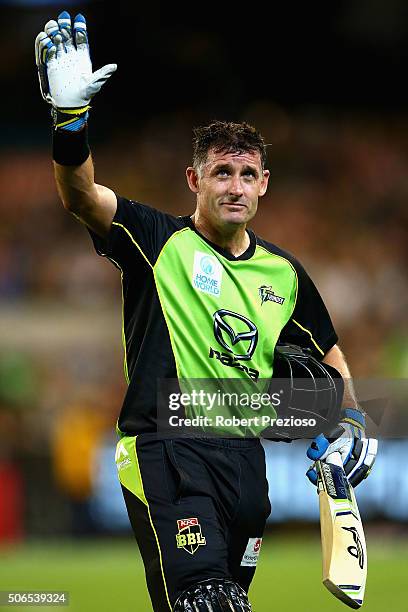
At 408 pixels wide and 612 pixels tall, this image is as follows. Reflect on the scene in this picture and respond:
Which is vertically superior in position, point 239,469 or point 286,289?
point 286,289

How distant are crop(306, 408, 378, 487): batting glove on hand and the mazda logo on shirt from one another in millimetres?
552

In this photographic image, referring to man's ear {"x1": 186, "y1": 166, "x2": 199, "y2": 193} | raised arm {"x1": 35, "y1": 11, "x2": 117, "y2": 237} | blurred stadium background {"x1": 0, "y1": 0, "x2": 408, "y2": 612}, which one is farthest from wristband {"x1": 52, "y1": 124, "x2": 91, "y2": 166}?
blurred stadium background {"x1": 0, "y1": 0, "x2": 408, "y2": 612}

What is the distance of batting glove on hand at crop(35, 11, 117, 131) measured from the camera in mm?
4918

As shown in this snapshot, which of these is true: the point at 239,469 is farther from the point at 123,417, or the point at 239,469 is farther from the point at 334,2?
the point at 334,2

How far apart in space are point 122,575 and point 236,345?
687 cm

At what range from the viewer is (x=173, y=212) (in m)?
20.2

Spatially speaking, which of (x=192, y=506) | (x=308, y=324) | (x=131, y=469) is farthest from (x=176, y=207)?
(x=192, y=506)

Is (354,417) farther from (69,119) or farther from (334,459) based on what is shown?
(69,119)

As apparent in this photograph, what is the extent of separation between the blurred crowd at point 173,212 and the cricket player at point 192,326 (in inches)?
442

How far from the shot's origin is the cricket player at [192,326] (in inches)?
194

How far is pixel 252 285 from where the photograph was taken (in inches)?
222

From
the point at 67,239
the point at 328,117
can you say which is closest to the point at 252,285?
the point at 67,239

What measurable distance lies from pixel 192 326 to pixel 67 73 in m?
1.31

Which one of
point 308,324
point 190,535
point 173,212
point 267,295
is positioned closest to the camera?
point 190,535
